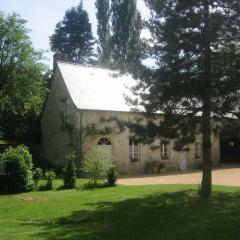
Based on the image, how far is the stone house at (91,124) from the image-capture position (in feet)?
92.1

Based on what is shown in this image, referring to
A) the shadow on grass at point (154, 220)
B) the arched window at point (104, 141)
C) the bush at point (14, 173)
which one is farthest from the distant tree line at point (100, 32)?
the shadow on grass at point (154, 220)

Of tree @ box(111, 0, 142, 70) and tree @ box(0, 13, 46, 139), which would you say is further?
tree @ box(111, 0, 142, 70)

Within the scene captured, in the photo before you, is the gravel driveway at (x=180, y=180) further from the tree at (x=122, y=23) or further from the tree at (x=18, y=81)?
the tree at (x=122, y=23)

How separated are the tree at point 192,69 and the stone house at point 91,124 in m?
10.4

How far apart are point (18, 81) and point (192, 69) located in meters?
21.5

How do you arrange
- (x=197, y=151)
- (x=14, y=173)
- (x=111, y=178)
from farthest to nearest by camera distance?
(x=197, y=151)
(x=111, y=178)
(x=14, y=173)

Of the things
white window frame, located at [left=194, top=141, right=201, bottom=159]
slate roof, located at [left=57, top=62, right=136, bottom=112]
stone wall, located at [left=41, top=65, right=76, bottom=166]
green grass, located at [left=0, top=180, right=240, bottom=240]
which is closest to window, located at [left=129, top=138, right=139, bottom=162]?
slate roof, located at [left=57, top=62, right=136, bottom=112]

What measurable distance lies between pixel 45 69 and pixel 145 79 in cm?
2143

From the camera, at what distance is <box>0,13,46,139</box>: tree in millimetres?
34375

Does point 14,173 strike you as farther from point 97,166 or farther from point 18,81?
point 18,81

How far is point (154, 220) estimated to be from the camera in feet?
39.3

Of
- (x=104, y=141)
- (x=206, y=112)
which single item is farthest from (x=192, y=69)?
(x=104, y=141)

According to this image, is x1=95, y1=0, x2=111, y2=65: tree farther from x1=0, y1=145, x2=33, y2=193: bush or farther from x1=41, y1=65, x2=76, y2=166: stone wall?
x1=0, y1=145, x2=33, y2=193: bush

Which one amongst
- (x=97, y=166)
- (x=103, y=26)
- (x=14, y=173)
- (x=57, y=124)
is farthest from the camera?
(x=103, y=26)
